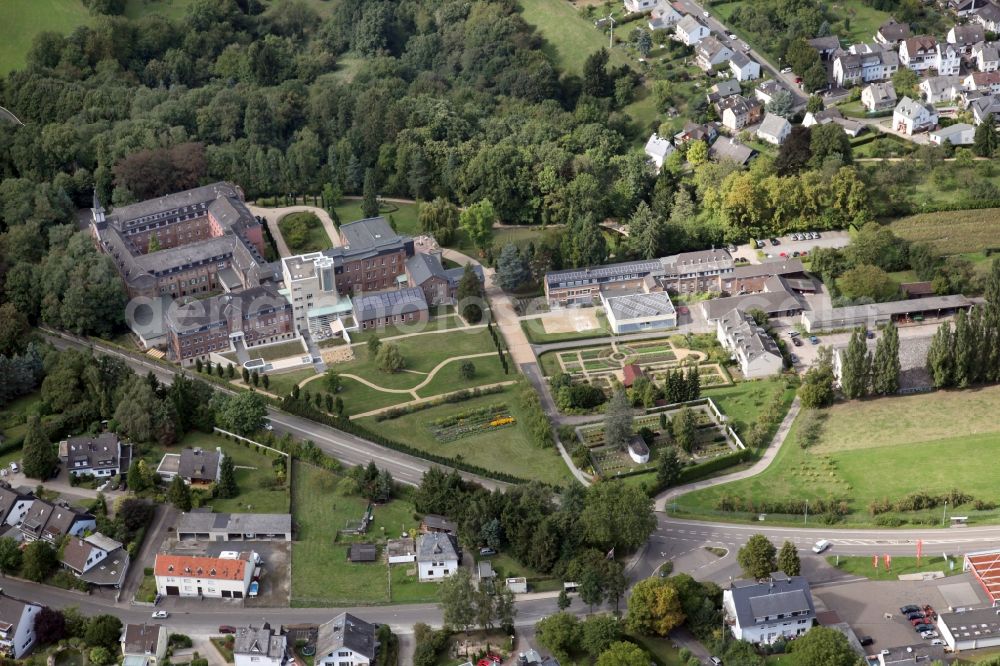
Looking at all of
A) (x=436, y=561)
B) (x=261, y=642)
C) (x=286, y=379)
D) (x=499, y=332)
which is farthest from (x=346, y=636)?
(x=499, y=332)

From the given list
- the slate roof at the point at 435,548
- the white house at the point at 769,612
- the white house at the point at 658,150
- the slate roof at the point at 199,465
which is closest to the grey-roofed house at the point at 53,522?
the slate roof at the point at 199,465

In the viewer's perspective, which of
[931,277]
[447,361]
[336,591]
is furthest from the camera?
[931,277]

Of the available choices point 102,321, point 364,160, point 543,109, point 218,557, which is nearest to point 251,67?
point 364,160

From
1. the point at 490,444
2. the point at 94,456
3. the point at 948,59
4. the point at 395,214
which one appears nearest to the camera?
the point at 94,456

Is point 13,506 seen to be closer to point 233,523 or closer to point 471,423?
point 233,523

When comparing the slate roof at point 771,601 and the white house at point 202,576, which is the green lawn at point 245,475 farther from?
the slate roof at point 771,601

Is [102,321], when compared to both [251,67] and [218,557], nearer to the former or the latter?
[218,557]

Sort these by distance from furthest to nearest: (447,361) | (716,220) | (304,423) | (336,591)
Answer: (716,220) < (447,361) < (304,423) < (336,591)
